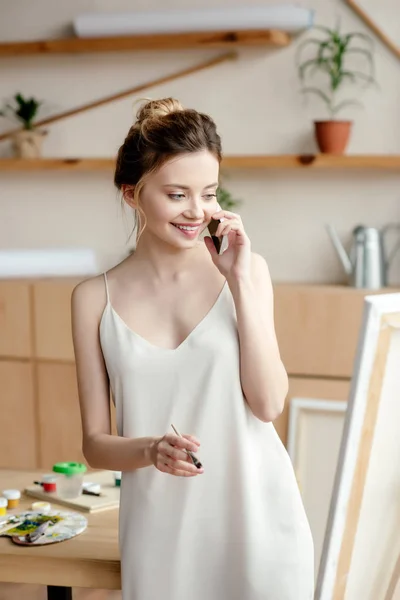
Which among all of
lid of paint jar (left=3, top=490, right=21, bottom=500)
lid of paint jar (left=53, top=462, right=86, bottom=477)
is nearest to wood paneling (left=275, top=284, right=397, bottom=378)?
lid of paint jar (left=53, top=462, right=86, bottom=477)

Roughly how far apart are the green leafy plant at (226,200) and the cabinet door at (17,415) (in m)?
1.04

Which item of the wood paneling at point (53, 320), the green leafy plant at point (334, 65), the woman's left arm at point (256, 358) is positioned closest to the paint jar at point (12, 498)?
the woman's left arm at point (256, 358)

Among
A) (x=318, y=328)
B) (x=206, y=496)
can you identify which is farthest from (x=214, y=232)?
(x=318, y=328)

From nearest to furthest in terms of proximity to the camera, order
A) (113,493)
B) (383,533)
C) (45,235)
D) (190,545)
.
Answer: (383,533), (190,545), (113,493), (45,235)

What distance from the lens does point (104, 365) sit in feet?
5.20

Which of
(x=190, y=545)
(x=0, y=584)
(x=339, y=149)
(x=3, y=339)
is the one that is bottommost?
(x=0, y=584)

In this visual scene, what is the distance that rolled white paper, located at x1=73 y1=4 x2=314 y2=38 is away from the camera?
11.7 feet

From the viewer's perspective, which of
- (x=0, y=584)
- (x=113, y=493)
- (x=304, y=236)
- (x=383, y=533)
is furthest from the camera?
(x=304, y=236)

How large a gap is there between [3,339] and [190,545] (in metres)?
2.35

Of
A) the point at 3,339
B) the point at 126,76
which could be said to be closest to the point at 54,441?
the point at 3,339

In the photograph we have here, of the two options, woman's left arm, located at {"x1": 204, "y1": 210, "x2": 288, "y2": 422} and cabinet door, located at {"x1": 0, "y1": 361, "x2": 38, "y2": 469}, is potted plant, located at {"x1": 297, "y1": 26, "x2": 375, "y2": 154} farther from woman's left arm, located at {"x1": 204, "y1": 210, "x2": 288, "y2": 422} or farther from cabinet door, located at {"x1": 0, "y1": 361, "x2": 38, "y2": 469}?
woman's left arm, located at {"x1": 204, "y1": 210, "x2": 288, "y2": 422}

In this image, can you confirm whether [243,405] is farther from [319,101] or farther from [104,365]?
[319,101]

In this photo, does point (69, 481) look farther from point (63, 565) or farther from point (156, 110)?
point (156, 110)

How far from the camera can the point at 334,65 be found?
359 centimetres
